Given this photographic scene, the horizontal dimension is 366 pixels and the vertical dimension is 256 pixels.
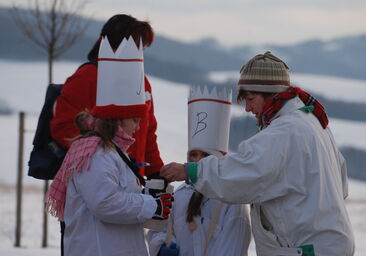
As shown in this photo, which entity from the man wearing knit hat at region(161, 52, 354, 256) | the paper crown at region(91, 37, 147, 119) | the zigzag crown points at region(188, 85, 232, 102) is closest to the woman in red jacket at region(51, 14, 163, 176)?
the zigzag crown points at region(188, 85, 232, 102)

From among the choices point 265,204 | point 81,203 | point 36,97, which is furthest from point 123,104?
point 36,97

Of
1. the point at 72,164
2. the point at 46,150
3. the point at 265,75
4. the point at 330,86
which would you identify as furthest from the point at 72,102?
the point at 330,86

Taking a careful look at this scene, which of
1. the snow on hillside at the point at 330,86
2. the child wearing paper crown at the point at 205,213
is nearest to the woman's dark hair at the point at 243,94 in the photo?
the child wearing paper crown at the point at 205,213

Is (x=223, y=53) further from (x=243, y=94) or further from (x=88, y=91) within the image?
(x=243, y=94)

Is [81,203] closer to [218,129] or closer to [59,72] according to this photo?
[218,129]

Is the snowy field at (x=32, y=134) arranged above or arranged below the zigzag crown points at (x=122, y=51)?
below

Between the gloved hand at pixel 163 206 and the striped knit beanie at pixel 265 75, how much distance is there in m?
0.56

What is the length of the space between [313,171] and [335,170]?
0.17m

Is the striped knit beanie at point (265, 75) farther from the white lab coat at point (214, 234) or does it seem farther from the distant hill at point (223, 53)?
the distant hill at point (223, 53)

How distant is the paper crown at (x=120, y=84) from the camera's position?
3670 millimetres

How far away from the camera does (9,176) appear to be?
17.4 m

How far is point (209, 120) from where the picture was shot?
4160 mm

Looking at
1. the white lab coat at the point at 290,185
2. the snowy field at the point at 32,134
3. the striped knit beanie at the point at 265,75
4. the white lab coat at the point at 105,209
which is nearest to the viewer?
the white lab coat at the point at 290,185

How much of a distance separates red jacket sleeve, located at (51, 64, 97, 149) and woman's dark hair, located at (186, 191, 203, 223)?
635mm
